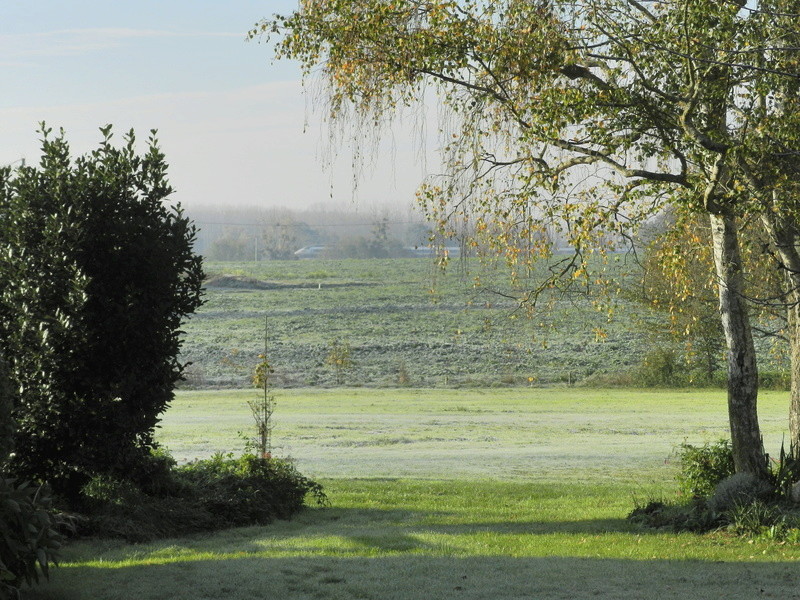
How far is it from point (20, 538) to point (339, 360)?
4584 centimetres

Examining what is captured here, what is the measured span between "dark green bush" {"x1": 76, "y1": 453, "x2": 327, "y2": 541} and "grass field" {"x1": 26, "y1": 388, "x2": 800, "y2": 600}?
362 mm

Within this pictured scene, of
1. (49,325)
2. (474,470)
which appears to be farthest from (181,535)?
(474,470)

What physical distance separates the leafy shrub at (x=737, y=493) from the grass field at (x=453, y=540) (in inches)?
23.0

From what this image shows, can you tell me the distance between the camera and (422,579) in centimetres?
796

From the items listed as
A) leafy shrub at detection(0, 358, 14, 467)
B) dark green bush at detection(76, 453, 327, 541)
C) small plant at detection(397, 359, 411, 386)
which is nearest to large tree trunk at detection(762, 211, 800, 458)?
dark green bush at detection(76, 453, 327, 541)

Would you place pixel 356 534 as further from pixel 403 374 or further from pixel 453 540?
pixel 403 374

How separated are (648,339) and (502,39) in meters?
34.0

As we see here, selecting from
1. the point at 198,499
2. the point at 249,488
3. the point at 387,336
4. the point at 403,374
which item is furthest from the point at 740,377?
the point at 387,336

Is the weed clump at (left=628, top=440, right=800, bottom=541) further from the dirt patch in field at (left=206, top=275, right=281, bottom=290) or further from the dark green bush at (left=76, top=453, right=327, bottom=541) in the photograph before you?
the dirt patch in field at (left=206, top=275, right=281, bottom=290)

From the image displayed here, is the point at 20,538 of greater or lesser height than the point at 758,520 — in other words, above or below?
above

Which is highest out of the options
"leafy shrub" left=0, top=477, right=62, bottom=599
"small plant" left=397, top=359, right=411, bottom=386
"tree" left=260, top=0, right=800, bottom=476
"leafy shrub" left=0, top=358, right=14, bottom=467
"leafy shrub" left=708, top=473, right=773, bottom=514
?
"tree" left=260, top=0, right=800, bottom=476

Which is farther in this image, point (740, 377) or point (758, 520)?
point (740, 377)

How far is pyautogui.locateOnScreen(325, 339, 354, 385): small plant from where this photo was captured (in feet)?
170

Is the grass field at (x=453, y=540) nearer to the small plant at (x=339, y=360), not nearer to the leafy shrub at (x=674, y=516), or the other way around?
the leafy shrub at (x=674, y=516)
